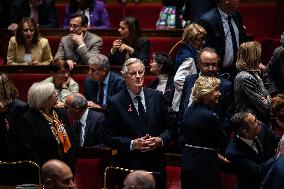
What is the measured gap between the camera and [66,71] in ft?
17.0

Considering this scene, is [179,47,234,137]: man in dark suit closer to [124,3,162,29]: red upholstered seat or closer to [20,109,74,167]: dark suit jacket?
[20,109,74,167]: dark suit jacket

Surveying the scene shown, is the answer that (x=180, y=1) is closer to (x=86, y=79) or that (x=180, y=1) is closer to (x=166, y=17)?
(x=166, y=17)

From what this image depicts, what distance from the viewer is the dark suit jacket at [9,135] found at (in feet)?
14.1

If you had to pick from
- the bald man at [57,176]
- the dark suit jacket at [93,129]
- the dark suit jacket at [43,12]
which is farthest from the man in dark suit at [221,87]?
the dark suit jacket at [43,12]

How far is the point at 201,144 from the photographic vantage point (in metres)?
3.98

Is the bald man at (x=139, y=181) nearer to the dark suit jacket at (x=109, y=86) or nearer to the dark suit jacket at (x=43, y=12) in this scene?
the dark suit jacket at (x=109, y=86)

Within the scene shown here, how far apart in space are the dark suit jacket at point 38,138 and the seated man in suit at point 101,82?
2.44 ft

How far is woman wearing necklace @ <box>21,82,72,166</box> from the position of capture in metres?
4.20

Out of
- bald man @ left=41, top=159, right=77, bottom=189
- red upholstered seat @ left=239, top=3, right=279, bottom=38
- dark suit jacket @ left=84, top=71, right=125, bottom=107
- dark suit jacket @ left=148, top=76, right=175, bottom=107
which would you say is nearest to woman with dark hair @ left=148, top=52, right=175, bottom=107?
dark suit jacket @ left=148, top=76, right=175, bottom=107

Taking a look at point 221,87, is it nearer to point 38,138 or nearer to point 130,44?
point 38,138

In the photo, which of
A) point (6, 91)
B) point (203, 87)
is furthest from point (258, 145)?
point (6, 91)

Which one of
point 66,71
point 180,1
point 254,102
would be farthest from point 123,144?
point 180,1

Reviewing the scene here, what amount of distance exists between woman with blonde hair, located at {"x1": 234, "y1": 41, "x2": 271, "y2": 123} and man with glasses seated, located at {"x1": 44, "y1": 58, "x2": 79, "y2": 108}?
125 centimetres

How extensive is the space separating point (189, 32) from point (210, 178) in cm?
104
